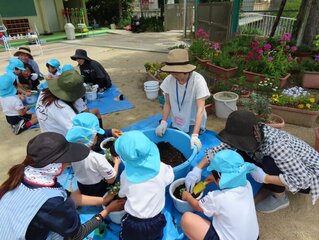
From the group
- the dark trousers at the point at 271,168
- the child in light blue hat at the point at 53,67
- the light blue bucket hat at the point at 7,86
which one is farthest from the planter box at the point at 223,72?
the light blue bucket hat at the point at 7,86

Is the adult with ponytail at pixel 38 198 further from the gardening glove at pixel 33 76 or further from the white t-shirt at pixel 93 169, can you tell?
the gardening glove at pixel 33 76

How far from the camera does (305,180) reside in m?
1.72

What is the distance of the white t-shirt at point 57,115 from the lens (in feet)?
7.28

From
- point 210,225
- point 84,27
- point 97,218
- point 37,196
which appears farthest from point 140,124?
point 84,27

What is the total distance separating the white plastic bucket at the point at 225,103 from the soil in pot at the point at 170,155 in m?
1.24

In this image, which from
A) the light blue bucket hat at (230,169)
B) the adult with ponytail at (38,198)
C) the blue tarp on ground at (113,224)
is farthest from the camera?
the blue tarp on ground at (113,224)

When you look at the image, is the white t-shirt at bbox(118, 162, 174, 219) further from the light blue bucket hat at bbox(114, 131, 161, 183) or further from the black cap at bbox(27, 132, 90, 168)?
the black cap at bbox(27, 132, 90, 168)

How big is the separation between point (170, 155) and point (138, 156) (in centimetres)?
109

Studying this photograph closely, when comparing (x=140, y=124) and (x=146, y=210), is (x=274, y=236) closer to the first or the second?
(x=146, y=210)

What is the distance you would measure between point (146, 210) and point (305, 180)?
1.16m

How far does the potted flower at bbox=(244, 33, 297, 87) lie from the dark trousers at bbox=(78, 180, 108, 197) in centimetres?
316

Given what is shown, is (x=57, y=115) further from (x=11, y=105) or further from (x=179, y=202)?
(x=11, y=105)

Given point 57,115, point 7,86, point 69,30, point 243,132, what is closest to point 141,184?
point 243,132

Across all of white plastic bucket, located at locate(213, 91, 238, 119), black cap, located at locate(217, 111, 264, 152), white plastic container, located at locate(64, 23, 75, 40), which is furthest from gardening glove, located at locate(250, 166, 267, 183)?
white plastic container, located at locate(64, 23, 75, 40)
